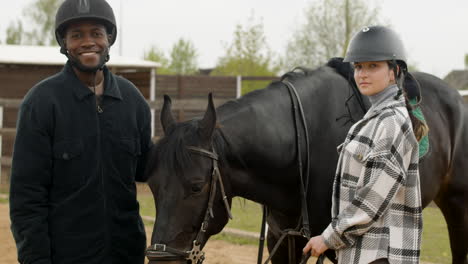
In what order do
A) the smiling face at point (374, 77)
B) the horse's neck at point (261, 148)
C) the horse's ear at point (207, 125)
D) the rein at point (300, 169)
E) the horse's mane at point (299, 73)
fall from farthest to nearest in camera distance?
the horse's mane at point (299, 73) < the rein at point (300, 169) < the horse's neck at point (261, 148) < the horse's ear at point (207, 125) < the smiling face at point (374, 77)

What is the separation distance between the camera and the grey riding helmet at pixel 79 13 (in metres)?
2.87

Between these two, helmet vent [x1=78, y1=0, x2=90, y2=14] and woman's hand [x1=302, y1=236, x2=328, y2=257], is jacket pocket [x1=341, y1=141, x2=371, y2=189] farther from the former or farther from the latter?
helmet vent [x1=78, y1=0, x2=90, y2=14]

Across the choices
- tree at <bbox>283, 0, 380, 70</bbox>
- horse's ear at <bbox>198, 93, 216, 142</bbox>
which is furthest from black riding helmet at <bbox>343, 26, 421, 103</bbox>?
tree at <bbox>283, 0, 380, 70</bbox>

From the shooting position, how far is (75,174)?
2869 mm

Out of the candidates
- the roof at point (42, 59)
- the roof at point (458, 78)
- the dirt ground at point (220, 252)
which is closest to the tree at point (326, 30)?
the roof at point (458, 78)

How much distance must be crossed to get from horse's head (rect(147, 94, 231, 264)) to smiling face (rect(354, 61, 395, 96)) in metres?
0.66

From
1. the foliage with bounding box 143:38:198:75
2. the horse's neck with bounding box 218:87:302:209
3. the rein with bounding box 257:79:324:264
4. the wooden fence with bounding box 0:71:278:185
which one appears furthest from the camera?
the foliage with bounding box 143:38:198:75

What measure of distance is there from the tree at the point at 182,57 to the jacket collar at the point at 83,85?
113 ft

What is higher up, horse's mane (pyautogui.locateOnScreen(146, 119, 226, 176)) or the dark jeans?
horse's mane (pyautogui.locateOnScreen(146, 119, 226, 176))

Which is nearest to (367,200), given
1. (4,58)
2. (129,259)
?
(129,259)

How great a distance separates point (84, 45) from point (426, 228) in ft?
19.5

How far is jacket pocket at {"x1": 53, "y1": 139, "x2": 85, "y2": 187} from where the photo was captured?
9.25 ft

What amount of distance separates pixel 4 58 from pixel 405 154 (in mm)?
13822

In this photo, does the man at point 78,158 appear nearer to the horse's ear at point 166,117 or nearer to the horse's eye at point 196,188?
the horse's ear at point 166,117
